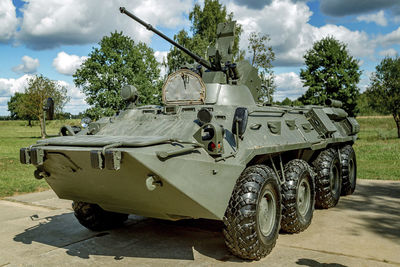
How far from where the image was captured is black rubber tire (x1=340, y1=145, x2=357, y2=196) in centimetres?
817

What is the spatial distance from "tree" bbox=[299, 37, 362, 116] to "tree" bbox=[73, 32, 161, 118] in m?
10.8

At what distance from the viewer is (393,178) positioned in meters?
10.7

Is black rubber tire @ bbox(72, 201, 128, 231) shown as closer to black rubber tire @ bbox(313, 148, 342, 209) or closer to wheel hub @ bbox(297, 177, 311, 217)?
wheel hub @ bbox(297, 177, 311, 217)

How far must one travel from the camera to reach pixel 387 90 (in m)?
28.4

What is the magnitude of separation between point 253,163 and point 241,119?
0.99 m

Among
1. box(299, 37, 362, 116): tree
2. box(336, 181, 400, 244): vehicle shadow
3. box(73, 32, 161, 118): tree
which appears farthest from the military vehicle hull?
box(299, 37, 362, 116): tree

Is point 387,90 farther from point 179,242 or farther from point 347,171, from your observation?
point 179,242

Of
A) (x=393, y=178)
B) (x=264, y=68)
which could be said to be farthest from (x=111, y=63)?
(x=393, y=178)

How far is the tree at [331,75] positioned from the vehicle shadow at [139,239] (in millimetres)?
23565

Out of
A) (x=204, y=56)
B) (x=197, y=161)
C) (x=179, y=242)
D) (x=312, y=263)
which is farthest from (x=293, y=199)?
(x=204, y=56)

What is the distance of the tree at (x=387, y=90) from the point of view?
27281 millimetres

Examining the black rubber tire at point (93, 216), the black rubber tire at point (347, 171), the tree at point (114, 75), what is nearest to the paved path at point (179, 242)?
the black rubber tire at point (93, 216)

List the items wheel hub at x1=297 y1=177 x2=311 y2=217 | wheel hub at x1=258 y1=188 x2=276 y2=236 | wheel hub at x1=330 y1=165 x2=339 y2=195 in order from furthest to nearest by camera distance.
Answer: wheel hub at x1=330 y1=165 x2=339 y2=195
wheel hub at x1=297 y1=177 x2=311 y2=217
wheel hub at x1=258 y1=188 x2=276 y2=236

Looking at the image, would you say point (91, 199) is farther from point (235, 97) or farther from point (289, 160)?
point (289, 160)
